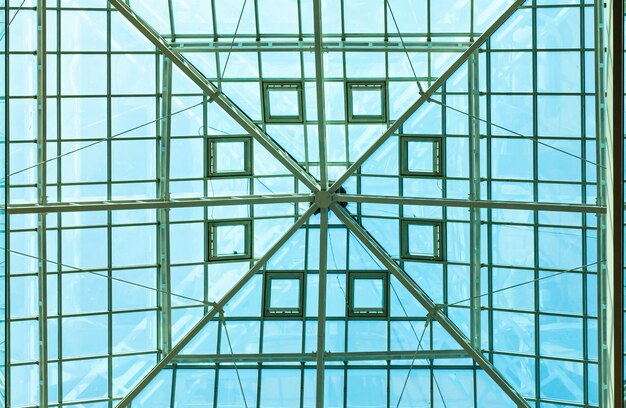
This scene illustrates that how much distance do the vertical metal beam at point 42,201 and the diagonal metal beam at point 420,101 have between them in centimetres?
700

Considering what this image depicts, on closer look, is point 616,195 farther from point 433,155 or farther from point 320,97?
point 320,97

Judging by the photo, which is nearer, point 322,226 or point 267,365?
point 322,226

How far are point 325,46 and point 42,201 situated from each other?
7980 millimetres

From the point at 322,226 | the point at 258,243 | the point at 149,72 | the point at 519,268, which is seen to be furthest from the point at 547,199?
the point at 149,72

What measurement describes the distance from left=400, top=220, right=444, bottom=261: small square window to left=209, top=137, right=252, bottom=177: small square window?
14.5 feet

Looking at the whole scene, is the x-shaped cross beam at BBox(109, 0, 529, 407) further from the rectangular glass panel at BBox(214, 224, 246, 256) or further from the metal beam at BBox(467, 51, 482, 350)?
the rectangular glass panel at BBox(214, 224, 246, 256)

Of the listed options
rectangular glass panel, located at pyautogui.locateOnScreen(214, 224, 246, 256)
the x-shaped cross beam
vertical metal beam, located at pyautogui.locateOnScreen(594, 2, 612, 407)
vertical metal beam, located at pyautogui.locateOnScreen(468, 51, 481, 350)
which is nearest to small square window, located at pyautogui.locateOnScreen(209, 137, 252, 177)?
the x-shaped cross beam

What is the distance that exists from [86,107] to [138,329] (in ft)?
19.3

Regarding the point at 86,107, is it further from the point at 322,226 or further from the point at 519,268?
the point at 519,268

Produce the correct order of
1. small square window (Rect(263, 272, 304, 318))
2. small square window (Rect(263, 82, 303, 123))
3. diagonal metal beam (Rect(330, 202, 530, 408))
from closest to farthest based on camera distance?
diagonal metal beam (Rect(330, 202, 530, 408)) → small square window (Rect(263, 82, 303, 123)) → small square window (Rect(263, 272, 304, 318))

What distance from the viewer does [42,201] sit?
21547 millimetres

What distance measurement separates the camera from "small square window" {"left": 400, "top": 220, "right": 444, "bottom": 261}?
79.2 feet

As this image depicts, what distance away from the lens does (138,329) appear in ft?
78.5

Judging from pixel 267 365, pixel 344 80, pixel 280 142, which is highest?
pixel 344 80
